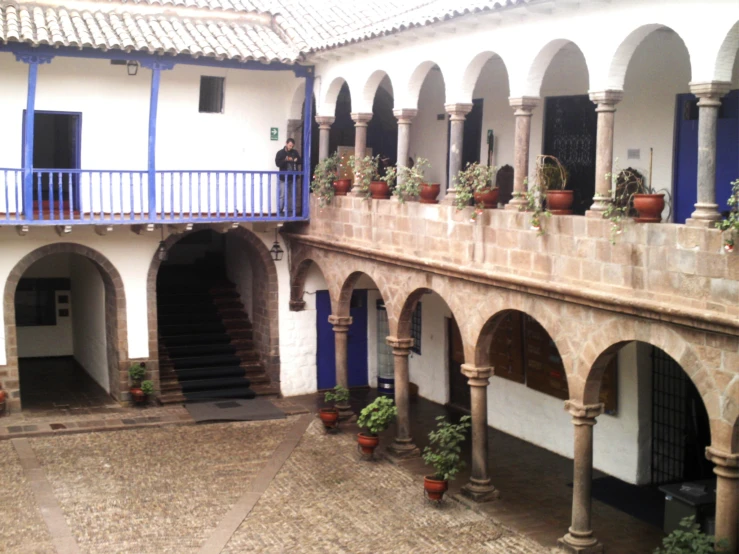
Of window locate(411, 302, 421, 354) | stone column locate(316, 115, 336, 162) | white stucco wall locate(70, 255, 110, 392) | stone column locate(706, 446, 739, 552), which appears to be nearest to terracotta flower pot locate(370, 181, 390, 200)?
stone column locate(316, 115, 336, 162)

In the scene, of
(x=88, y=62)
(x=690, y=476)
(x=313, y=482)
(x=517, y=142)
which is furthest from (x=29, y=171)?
(x=690, y=476)

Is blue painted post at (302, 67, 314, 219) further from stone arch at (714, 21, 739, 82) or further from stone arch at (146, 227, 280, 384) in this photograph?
stone arch at (714, 21, 739, 82)

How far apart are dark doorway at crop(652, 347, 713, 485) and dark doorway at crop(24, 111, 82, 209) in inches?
391

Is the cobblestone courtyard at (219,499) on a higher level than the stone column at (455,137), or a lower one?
lower

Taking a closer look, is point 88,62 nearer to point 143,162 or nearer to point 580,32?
point 143,162

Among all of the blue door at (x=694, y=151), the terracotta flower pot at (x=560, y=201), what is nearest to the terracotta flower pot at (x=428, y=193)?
the terracotta flower pot at (x=560, y=201)

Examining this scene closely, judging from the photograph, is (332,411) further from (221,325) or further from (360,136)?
(221,325)

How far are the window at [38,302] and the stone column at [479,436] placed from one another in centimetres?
1197

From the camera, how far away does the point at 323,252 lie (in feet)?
58.0

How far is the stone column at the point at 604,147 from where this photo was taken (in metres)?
10.8

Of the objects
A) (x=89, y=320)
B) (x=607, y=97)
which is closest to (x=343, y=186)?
(x=89, y=320)

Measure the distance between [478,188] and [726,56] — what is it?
3.92 m

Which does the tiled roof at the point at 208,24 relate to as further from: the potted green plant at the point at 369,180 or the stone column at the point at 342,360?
the stone column at the point at 342,360

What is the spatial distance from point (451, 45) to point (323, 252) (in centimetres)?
522
